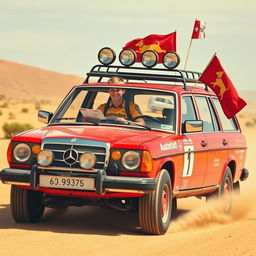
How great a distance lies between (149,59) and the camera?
35.6 feet

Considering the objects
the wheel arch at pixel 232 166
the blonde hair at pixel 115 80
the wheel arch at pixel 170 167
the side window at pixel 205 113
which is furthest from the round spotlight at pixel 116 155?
the wheel arch at pixel 232 166

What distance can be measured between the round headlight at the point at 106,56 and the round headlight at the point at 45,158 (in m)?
2.29

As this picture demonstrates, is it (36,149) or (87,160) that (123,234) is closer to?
(87,160)

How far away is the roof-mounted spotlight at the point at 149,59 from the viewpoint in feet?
35.4

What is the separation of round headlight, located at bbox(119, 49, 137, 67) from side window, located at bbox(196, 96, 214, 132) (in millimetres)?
1063

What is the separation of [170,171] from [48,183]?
5.12ft

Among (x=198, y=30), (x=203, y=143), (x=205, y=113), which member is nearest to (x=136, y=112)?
(x=203, y=143)

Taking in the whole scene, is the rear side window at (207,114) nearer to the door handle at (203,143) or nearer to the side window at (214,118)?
the side window at (214,118)

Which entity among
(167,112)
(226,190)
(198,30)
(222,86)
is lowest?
(226,190)

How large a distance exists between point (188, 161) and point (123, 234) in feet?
4.52

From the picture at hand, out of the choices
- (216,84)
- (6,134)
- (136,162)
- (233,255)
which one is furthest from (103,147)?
(6,134)

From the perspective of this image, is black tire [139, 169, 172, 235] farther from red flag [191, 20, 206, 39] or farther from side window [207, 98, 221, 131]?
red flag [191, 20, 206, 39]

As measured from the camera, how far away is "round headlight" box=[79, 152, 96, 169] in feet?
29.8

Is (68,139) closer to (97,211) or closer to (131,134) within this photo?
(131,134)
